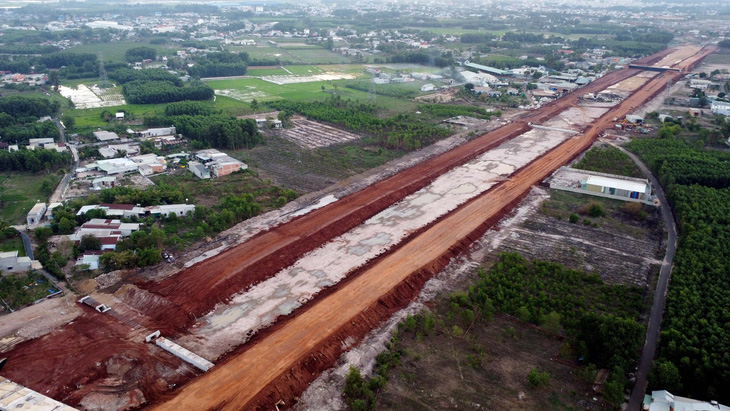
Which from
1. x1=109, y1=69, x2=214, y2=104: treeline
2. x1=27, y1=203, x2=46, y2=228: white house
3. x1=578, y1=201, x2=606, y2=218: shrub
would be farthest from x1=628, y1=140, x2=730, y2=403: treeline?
x1=109, y1=69, x2=214, y2=104: treeline

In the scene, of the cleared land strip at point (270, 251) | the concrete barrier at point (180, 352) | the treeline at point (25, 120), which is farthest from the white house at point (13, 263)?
the treeline at point (25, 120)

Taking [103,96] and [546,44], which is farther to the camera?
[546,44]

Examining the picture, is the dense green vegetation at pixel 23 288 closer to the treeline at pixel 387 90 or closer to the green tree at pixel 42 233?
the green tree at pixel 42 233

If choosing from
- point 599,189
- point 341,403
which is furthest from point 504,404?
point 599,189

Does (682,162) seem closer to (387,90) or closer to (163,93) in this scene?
(387,90)

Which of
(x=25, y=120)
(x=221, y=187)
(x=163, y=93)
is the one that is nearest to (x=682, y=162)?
(x=221, y=187)

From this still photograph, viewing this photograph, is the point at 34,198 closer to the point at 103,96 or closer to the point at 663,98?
the point at 103,96

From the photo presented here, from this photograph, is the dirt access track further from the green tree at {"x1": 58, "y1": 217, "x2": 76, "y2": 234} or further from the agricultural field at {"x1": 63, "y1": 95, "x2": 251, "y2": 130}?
the agricultural field at {"x1": 63, "y1": 95, "x2": 251, "y2": 130}
